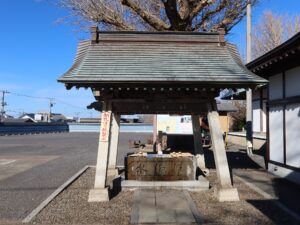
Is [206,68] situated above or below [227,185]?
above

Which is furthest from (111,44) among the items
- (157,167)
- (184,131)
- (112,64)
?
(184,131)

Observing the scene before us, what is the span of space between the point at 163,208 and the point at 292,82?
18.6ft

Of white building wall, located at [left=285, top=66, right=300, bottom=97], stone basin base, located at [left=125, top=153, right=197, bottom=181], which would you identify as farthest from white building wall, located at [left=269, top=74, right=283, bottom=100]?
stone basin base, located at [left=125, top=153, right=197, bottom=181]

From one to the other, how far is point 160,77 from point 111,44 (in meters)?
2.24

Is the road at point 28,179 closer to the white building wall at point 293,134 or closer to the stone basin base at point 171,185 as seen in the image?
the stone basin base at point 171,185

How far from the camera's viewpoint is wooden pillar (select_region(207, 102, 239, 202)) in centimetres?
916

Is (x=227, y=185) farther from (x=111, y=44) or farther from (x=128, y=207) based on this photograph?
(x=111, y=44)

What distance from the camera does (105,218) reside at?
25.3 ft

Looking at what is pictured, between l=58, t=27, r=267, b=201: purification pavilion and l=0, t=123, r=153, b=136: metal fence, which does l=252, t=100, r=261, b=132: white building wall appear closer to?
l=58, t=27, r=267, b=201: purification pavilion

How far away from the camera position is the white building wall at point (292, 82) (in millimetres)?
11094

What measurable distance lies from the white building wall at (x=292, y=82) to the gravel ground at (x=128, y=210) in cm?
318

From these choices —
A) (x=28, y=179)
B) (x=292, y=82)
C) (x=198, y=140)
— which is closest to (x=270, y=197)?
(x=292, y=82)

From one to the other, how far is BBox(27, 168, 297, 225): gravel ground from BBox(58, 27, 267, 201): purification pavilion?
0.43m

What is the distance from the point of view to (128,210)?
835 centimetres
